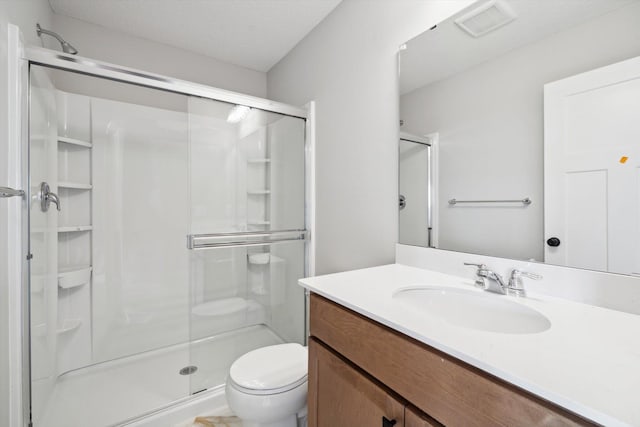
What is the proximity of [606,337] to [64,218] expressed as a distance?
2655mm

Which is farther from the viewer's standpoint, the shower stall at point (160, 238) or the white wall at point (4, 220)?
the shower stall at point (160, 238)

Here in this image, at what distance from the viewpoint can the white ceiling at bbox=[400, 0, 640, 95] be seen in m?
0.87

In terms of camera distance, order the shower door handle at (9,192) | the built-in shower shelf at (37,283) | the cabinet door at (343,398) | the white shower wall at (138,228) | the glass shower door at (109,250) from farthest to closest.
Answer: the white shower wall at (138,228) < the glass shower door at (109,250) < the built-in shower shelf at (37,283) < the shower door handle at (9,192) < the cabinet door at (343,398)

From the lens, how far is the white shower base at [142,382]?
1.49 meters

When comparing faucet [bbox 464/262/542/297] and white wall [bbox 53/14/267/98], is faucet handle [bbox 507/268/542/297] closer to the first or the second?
faucet [bbox 464/262/542/297]

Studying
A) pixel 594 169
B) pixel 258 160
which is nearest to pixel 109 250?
pixel 258 160

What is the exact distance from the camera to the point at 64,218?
1.87m

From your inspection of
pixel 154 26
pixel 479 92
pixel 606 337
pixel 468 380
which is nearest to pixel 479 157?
pixel 479 92

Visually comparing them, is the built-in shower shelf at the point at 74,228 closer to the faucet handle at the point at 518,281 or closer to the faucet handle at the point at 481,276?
the faucet handle at the point at 481,276

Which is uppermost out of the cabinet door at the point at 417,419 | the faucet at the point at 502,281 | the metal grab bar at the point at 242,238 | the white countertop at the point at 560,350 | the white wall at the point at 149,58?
the white wall at the point at 149,58

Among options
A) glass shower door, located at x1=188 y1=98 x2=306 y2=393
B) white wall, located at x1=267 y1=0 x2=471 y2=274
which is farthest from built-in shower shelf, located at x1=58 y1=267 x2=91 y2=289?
white wall, located at x1=267 y1=0 x2=471 y2=274

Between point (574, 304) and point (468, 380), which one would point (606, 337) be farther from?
point (468, 380)

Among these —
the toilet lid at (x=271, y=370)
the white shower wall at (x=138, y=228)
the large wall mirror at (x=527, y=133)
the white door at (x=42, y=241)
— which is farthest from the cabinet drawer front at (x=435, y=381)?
the white shower wall at (x=138, y=228)

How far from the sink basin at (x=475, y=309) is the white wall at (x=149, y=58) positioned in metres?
2.33
